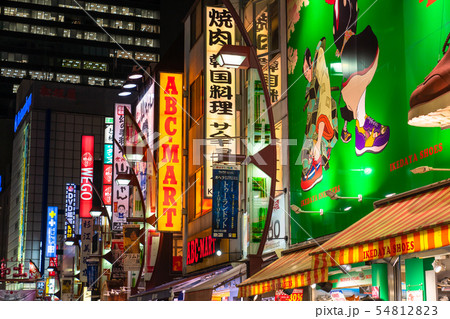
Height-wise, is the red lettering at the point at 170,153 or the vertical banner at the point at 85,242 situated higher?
the red lettering at the point at 170,153

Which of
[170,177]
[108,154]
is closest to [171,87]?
[170,177]

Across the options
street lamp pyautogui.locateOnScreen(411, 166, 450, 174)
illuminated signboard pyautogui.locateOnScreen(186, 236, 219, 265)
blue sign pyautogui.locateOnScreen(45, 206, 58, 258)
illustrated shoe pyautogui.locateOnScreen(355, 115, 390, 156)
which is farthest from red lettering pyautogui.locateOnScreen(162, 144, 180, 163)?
blue sign pyautogui.locateOnScreen(45, 206, 58, 258)

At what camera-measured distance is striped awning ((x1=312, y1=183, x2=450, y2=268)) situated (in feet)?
29.2

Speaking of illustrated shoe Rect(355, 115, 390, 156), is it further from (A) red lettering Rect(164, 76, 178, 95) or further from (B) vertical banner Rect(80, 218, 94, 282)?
(B) vertical banner Rect(80, 218, 94, 282)

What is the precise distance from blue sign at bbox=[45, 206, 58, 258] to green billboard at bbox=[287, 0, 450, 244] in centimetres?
7868

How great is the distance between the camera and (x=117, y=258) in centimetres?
3909

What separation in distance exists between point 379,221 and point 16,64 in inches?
5291

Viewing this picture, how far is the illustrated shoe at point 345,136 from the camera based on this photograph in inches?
578

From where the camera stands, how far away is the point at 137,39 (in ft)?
468

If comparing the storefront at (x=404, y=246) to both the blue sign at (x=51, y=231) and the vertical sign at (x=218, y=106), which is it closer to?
the vertical sign at (x=218, y=106)

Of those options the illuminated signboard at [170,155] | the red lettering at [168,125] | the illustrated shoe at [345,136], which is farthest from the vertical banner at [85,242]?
the illustrated shoe at [345,136]

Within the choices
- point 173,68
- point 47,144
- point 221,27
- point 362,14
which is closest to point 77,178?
point 47,144

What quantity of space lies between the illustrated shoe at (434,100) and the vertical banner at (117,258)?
30.4 m

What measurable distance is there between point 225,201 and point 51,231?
260 feet
